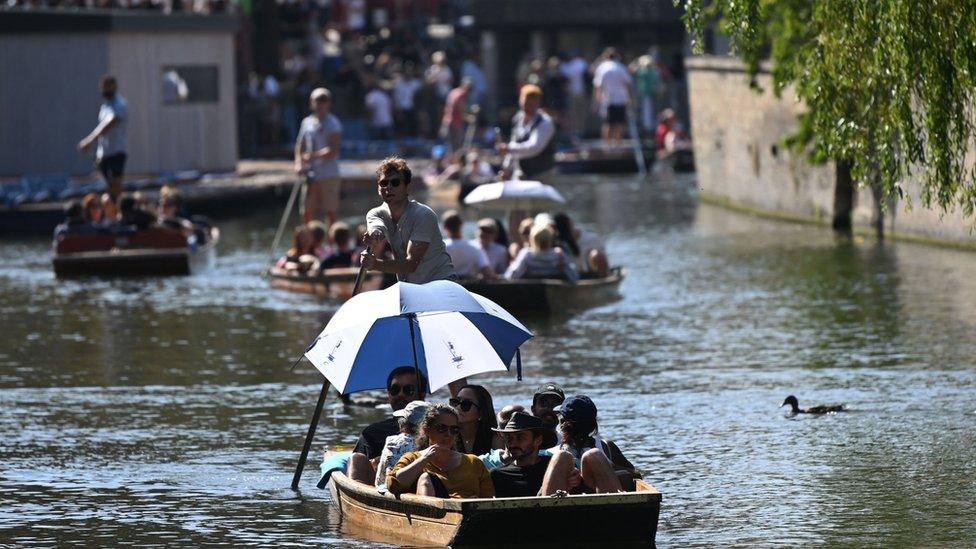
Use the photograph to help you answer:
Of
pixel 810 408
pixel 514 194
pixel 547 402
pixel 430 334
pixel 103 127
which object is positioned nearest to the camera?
pixel 547 402

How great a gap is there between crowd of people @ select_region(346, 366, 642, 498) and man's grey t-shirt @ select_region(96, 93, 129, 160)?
1729 cm

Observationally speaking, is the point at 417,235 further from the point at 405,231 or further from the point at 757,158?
the point at 757,158

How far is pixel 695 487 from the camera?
13.8 m

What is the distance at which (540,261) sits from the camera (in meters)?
22.8

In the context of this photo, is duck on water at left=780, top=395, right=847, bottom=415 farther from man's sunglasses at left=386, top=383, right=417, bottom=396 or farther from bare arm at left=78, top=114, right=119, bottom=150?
bare arm at left=78, top=114, right=119, bottom=150

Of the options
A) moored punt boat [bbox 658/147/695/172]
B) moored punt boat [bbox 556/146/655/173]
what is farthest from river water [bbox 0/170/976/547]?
moored punt boat [bbox 658/147/695/172]

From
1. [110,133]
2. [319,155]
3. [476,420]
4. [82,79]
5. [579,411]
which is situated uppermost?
[82,79]

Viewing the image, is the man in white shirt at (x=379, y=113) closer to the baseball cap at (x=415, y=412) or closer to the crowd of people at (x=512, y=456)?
the crowd of people at (x=512, y=456)

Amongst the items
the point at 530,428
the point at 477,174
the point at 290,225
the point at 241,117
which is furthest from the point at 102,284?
the point at 241,117

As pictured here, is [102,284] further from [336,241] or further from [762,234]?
[762,234]

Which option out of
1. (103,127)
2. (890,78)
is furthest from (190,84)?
(890,78)

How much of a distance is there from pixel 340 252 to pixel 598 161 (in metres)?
20.8

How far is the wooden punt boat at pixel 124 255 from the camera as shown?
27172 mm

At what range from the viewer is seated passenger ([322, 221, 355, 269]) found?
24.8m
